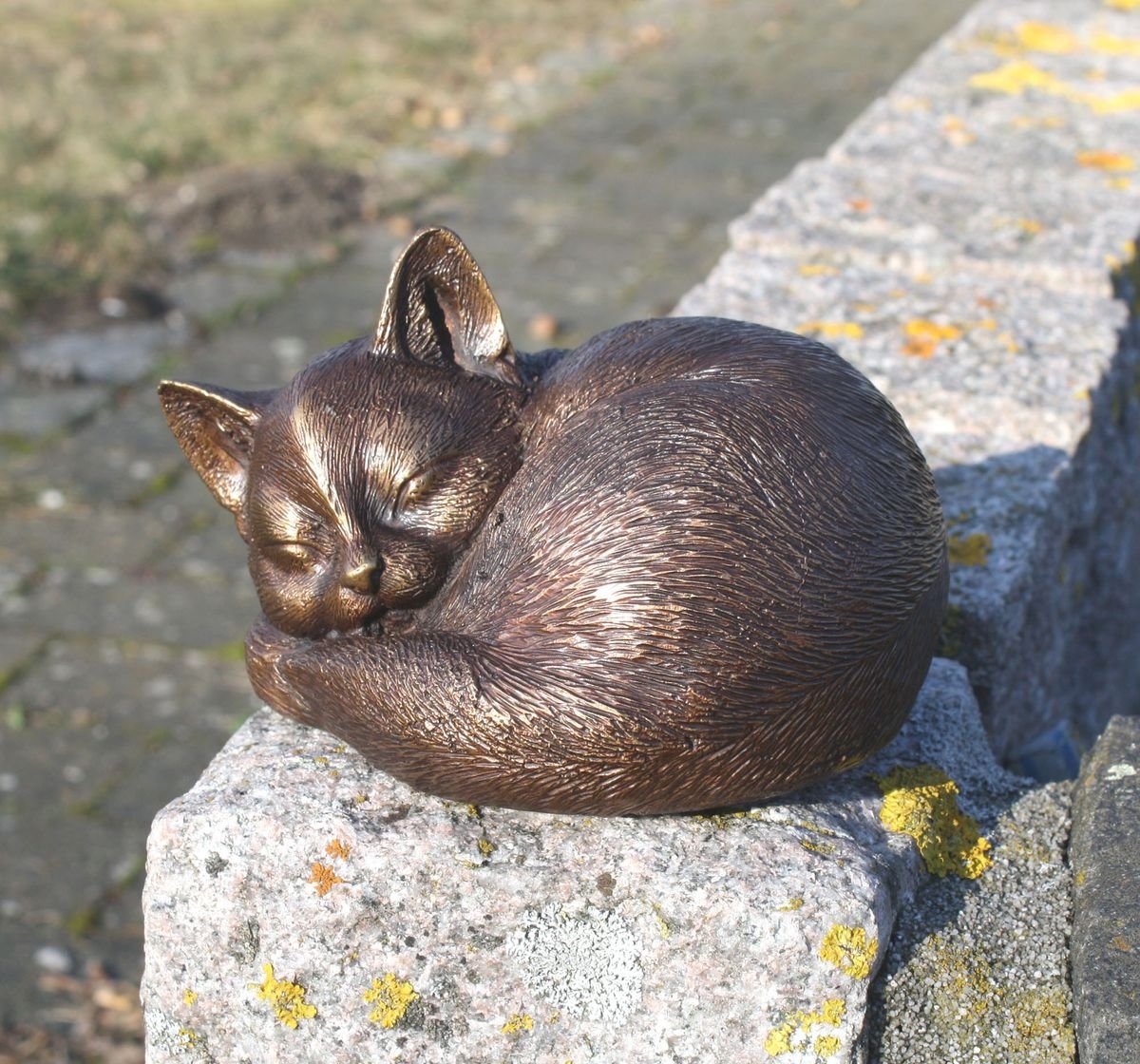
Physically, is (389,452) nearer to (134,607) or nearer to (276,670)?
(276,670)

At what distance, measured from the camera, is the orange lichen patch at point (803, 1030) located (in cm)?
183

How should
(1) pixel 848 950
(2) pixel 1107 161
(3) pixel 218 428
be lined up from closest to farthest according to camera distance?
1. (1) pixel 848 950
2. (3) pixel 218 428
3. (2) pixel 1107 161

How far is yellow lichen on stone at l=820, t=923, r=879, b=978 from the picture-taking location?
182cm

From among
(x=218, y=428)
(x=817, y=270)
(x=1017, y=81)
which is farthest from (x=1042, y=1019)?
(x=1017, y=81)

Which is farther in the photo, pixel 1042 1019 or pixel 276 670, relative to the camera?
pixel 276 670

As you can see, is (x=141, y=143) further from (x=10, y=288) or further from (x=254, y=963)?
(x=254, y=963)

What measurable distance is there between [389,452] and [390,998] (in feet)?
2.39

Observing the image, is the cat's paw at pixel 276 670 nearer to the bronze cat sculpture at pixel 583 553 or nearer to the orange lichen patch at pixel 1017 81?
the bronze cat sculpture at pixel 583 553

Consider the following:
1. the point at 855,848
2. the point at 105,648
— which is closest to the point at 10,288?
the point at 105,648

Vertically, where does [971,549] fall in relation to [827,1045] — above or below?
below

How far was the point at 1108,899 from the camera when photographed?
197 centimetres

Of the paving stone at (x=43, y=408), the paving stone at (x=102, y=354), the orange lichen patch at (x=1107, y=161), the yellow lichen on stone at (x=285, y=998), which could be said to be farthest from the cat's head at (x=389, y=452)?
the paving stone at (x=102, y=354)

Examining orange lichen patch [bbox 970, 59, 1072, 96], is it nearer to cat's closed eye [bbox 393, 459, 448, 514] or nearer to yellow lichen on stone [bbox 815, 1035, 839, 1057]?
cat's closed eye [bbox 393, 459, 448, 514]

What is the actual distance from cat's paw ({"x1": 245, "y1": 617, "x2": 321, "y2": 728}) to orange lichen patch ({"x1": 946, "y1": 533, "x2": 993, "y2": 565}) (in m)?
1.29
